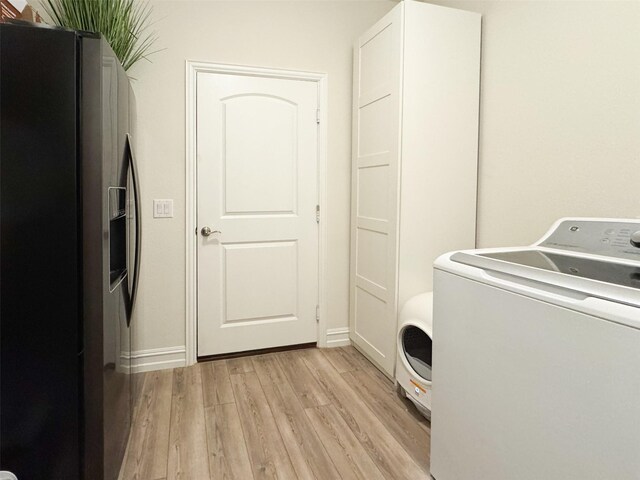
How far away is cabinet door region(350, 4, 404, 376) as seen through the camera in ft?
7.99

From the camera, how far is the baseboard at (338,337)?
317cm

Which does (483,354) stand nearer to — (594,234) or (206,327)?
(594,234)

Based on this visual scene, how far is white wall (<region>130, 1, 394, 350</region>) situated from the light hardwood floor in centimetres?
55

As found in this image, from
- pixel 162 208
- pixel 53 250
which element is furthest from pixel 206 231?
pixel 53 250

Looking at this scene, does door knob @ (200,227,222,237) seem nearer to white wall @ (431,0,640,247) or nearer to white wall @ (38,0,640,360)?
white wall @ (38,0,640,360)

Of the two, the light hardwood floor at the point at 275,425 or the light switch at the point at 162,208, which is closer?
the light hardwood floor at the point at 275,425

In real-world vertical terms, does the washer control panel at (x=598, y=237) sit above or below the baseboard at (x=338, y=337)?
above

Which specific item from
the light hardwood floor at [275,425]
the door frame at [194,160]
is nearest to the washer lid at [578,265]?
the light hardwood floor at [275,425]

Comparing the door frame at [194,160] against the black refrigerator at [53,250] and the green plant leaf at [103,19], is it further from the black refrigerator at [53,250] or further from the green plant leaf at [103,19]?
the black refrigerator at [53,250]

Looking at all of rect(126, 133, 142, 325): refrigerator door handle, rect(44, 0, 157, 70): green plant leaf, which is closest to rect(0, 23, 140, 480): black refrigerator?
rect(126, 133, 142, 325): refrigerator door handle

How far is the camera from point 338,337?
3193 millimetres

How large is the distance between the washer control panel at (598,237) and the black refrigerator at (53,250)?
→ 1.71 m

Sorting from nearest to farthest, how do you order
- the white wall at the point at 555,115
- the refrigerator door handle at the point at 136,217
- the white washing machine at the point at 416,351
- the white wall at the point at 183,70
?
the white wall at the point at 555,115 → the refrigerator door handle at the point at 136,217 → the white washing machine at the point at 416,351 → the white wall at the point at 183,70

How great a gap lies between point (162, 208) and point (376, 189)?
55.9 inches
